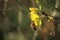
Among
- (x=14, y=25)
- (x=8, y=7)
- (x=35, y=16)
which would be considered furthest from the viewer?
(x=14, y=25)

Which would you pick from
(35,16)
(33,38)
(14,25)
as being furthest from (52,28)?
(14,25)


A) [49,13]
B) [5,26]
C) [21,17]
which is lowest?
[5,26]

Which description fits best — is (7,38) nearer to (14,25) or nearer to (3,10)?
(14,25)

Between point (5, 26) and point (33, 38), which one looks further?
point (5, 26)

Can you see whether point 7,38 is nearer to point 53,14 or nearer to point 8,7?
point 8,7

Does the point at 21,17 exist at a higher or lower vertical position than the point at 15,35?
higher

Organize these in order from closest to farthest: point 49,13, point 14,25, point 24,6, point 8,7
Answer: point 49,13
point 24,6
point 8,7
point 14,25
